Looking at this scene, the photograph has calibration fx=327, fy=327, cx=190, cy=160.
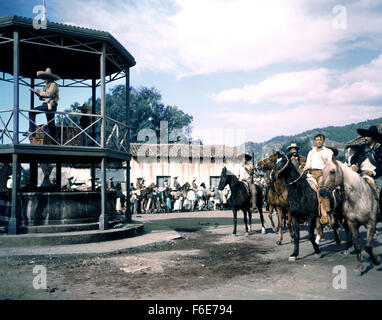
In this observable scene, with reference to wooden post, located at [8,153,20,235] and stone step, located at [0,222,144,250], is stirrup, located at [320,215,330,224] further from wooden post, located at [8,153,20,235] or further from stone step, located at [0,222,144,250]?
wooden post, located at [8,153,20,235]

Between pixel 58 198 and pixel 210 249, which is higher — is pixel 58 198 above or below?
above

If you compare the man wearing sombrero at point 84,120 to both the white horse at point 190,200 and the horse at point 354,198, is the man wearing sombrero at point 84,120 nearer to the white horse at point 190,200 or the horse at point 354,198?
the horse at point 354,198

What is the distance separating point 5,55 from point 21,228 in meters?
6.79

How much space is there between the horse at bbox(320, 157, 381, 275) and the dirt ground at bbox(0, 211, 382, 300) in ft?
2.77

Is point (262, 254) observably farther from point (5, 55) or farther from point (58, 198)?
point (5, 55)

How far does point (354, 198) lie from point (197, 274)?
3.59 m

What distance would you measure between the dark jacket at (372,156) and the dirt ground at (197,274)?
6.91ft

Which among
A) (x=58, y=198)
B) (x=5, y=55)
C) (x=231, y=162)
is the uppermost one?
(x=5, y=55)

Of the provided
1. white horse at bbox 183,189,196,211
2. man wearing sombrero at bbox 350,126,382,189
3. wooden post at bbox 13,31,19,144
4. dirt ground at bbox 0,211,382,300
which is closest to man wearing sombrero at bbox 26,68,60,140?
wooden post at bbox 13,31,19,144

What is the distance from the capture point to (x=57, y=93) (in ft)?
39.0

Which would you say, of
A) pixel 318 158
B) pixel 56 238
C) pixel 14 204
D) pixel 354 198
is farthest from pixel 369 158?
pixel 14 204

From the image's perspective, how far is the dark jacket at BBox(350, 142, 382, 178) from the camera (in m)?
6.68

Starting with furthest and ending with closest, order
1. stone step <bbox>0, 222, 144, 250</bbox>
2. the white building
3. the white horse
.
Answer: the white building
the white horse
stone step <bbox>0, 222, 144, 250</bbox>
